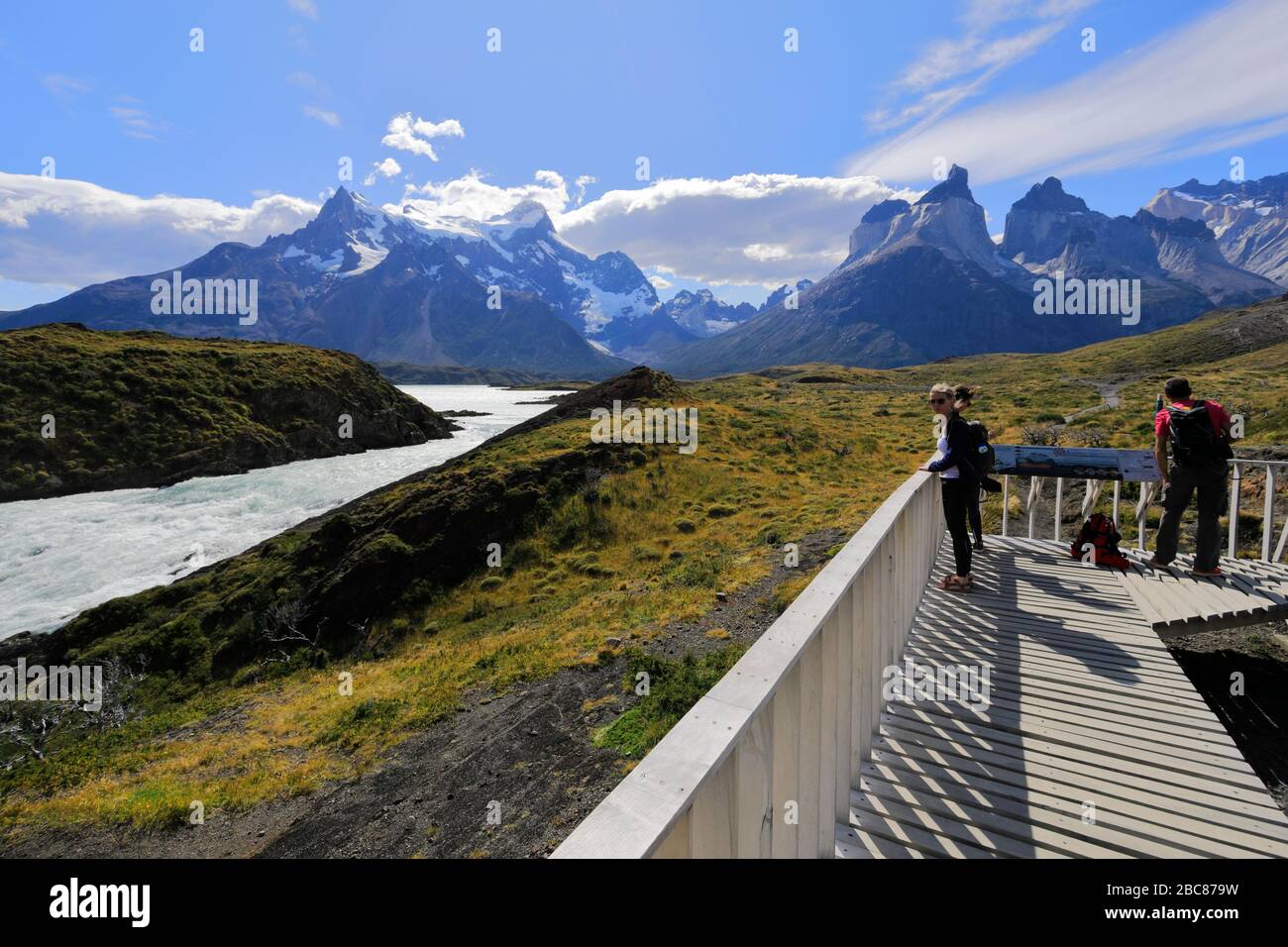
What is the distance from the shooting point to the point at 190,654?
19.2 metres

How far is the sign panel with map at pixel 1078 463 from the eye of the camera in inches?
345

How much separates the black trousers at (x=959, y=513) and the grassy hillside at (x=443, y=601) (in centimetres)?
435

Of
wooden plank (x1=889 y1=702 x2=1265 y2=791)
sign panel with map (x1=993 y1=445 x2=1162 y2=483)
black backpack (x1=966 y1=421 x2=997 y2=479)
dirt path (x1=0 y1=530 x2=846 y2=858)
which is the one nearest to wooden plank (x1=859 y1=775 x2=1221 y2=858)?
wooden plank (x1=889 y1=702 x2=1265 y2=791)

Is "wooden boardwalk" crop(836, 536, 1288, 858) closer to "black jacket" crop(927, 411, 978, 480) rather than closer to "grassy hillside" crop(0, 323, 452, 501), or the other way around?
"black jacket" crop(927, 411, 978, 480)

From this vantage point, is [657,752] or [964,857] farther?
[964,857]

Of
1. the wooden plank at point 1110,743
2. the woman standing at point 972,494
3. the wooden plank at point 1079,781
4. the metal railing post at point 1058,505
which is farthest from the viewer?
the metal railing post at point 1058,505

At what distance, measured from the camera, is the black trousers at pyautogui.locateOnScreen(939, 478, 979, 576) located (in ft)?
22.0

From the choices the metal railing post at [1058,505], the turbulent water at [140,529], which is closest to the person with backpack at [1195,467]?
the metal railing post at [1058,505]

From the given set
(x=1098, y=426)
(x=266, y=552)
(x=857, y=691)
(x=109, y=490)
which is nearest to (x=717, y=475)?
(x=1098, y=426)

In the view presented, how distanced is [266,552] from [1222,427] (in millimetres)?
31694

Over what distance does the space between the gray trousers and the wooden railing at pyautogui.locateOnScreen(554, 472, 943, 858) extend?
5.89m

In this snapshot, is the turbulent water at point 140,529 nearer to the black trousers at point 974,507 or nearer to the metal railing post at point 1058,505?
the black trousers at point 974,507

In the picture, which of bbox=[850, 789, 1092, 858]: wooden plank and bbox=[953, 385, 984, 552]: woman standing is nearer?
bbox=[850, 789, 1092, 858]: wooden plank
